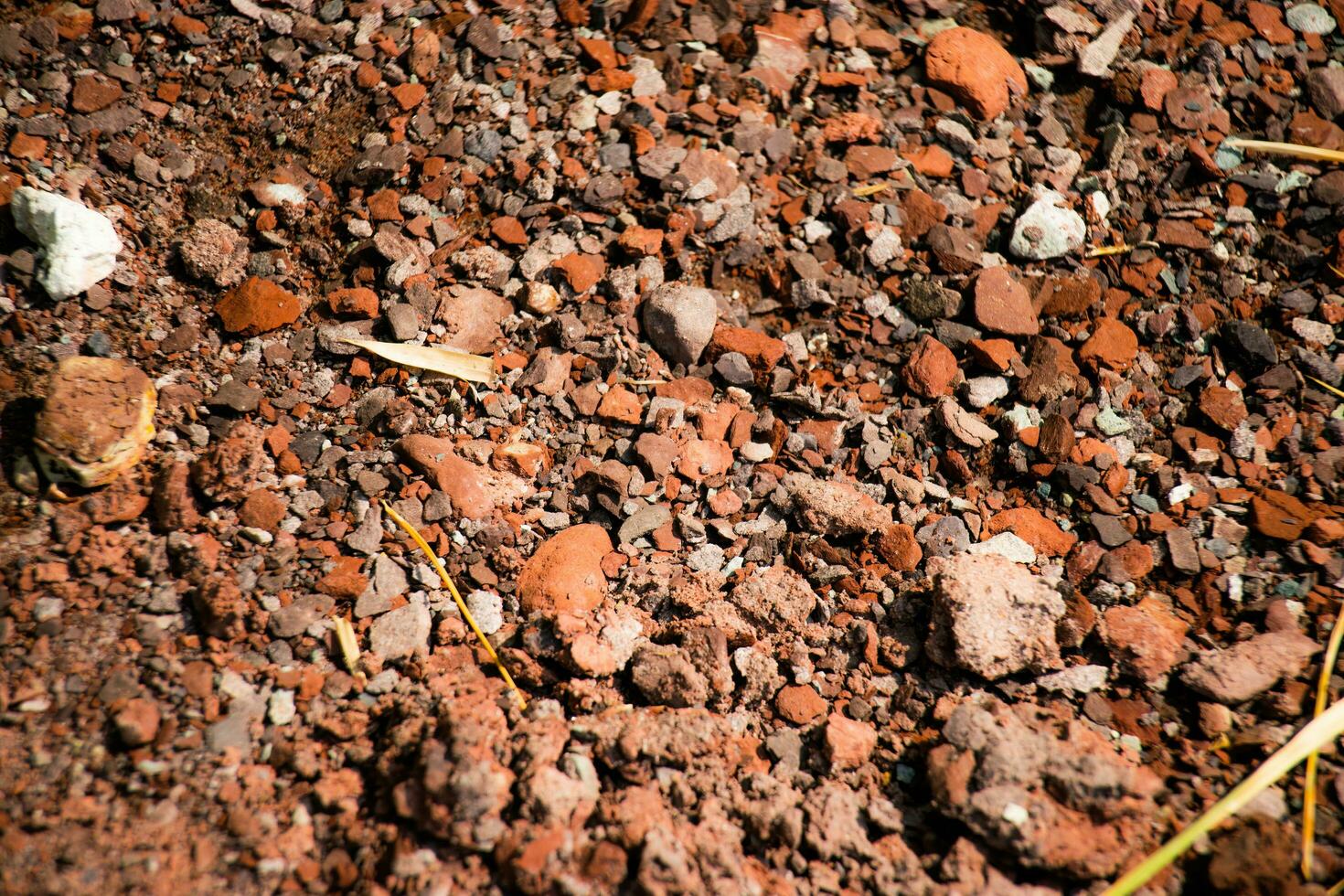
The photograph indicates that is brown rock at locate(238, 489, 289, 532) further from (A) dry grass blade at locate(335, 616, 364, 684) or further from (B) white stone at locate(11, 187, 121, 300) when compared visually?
(B) white stone at locate(11, 187, 121, 300)

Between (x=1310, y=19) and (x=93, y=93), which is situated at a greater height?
(x=1310, y=19)

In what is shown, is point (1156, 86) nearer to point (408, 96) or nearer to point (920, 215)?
point (920, 215)

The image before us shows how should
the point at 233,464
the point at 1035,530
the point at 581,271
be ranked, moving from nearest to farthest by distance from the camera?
the point at 233,464 < the point at 1035,530 < the point at 581,271

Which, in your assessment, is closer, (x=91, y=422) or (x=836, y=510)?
(x=91, y=422)

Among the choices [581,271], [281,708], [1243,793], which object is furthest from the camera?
[581,271]

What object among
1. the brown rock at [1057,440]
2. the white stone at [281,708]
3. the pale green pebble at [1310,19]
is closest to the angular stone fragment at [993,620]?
the brown rock at [1057,440]

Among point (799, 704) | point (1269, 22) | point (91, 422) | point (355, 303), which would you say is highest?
point (1269, 22)

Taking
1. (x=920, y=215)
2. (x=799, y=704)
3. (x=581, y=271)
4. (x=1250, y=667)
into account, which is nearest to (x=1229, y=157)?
(x=920, y=215)

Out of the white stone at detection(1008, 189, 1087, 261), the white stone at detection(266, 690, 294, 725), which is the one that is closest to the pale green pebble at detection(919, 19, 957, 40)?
the white stone at detection(1008, 189, 1087, 261)
